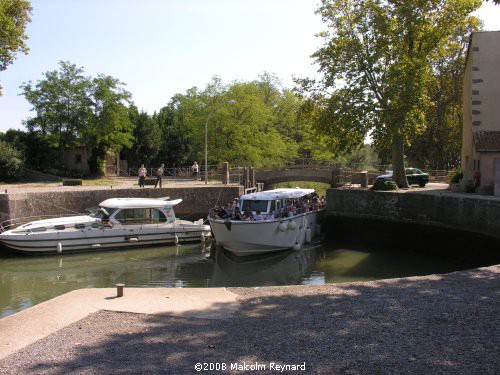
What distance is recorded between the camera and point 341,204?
32.8 m

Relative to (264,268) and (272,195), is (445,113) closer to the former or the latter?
(272,195)

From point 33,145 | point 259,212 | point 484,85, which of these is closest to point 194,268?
point 259,212

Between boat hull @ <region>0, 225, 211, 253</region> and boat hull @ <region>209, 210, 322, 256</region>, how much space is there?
3.00 metres

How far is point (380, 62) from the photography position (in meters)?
32.3

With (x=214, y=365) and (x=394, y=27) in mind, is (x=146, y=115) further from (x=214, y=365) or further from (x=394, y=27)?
(x=214, y=365)

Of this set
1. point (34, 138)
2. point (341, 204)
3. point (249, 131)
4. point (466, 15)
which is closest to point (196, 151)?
point (249, 131)

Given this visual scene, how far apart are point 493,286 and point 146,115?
4844cm

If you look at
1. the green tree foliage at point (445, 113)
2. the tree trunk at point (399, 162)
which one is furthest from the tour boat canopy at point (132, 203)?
the green tree foliage at point (445, 113)

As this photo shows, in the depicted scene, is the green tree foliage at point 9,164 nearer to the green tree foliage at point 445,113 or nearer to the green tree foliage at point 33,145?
the green tree foliage at point 33,145

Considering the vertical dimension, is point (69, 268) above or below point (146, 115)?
below

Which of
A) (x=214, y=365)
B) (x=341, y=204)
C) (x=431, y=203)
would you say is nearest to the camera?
(x=214, y=365)

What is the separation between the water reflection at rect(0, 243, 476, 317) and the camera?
1953 cm

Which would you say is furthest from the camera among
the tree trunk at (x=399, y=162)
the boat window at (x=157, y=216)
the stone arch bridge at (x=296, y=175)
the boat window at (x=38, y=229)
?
the stone arch bridge at (x=296, y=175)

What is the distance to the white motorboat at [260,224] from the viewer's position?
24.4m
